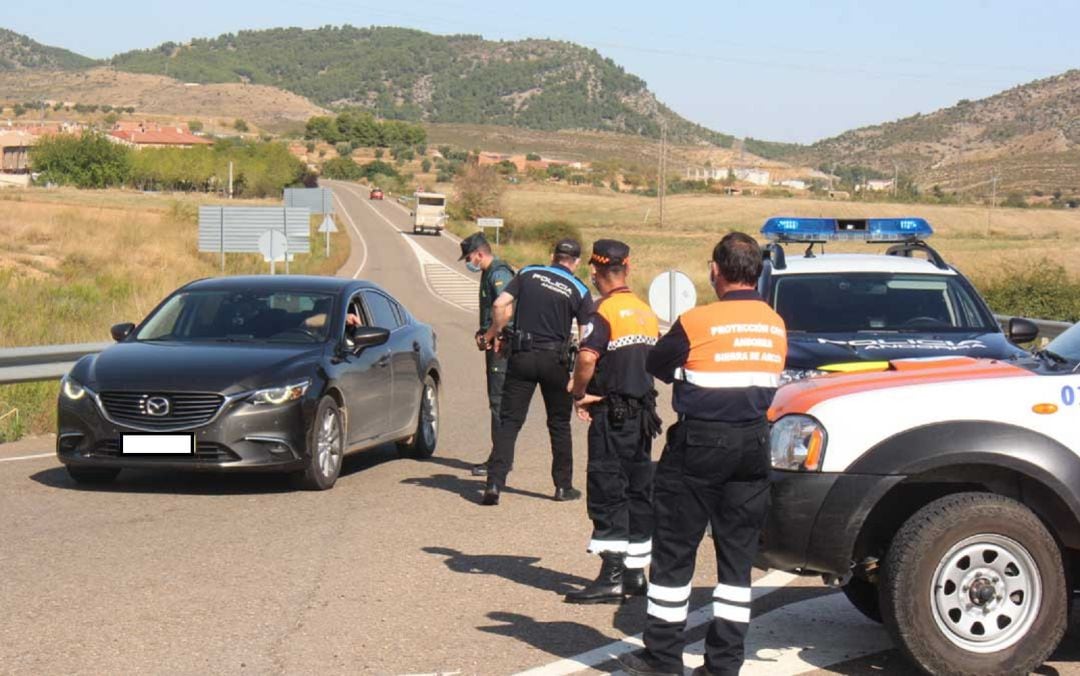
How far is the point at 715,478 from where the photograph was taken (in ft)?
17.8

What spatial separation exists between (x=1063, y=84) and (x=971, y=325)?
181 metres

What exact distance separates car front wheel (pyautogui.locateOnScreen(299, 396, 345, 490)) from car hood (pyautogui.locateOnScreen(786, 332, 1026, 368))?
3394mm

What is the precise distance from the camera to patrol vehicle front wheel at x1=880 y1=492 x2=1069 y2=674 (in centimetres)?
557

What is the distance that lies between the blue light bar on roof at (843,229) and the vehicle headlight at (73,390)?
218 inches

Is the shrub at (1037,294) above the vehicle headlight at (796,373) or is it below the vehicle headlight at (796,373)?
below

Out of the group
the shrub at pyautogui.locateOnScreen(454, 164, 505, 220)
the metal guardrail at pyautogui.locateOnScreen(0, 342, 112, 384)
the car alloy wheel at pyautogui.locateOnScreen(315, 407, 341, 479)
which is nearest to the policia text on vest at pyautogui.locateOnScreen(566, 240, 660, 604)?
the car alloy wheel at pyautogui.locateOnScreen(315, 407, 341, 479)

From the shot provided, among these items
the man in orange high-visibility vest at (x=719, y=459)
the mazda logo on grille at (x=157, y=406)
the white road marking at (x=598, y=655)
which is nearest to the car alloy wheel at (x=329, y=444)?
the mazda logo on grille at (x=157, y=406)

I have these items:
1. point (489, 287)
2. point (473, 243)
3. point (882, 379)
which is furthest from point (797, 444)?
point (489, 287)

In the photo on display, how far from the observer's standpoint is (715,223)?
10781cm

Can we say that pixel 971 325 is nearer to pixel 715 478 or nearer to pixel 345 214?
pixel 715 478

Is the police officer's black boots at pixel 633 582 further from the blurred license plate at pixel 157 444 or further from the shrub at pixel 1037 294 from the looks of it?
the shrub at pixel 1037 294

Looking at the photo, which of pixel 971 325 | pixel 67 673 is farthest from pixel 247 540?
pixel 971 325

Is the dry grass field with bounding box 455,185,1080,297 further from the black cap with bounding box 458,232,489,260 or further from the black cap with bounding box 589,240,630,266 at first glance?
the black cap with bounding box 589,240,630,266

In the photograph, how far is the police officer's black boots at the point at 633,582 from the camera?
7.27 meters
